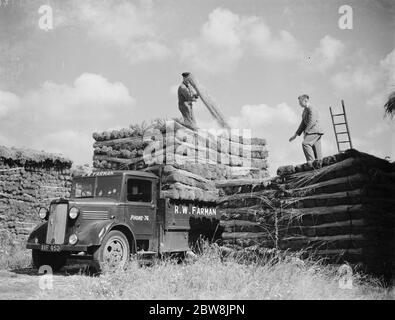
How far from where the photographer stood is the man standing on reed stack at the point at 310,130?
827 cm

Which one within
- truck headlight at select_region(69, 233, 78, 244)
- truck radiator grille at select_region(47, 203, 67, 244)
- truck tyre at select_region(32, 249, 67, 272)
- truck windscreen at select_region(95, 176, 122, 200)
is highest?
truck windscreen at select_region(95, 176, 122, 200)

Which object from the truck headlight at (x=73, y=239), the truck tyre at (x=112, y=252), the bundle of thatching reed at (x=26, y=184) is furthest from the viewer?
the bundle of thatching reed at (x=26, y=184)

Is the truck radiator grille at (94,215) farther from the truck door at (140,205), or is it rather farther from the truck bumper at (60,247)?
the truck bumper at (60,247)

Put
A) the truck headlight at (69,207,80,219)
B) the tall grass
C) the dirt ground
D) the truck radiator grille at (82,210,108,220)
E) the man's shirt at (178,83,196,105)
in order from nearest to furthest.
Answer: the tall grass
the dirt ground
the truck headlight at (69,207,80,219)
the truck radiator grille at (82,210,108,220)
the man's shirt at (178,83,196,105)

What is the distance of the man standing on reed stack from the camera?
326 inches

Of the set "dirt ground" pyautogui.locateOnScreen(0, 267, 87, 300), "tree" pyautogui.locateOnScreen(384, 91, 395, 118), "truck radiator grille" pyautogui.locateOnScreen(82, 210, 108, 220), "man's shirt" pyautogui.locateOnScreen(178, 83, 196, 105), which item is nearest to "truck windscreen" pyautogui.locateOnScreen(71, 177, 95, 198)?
"truck radiator grille" pyautogui.locateOnScreen(82, 210, 108, 220)

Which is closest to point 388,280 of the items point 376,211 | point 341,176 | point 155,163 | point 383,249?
point 383,249

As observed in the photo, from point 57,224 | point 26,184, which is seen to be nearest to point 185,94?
point 57,224

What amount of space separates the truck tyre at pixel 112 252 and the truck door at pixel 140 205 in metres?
0.49

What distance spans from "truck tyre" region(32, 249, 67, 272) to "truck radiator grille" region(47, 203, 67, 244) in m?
0.60

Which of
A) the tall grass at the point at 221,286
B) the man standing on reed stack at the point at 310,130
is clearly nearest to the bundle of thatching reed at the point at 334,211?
the tall grass at the point at 221,286

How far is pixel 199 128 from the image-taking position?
10.8 metres

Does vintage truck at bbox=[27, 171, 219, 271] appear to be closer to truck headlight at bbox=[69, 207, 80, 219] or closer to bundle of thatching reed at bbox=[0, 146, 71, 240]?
truck headlight at bbox=[69, 207, 80, 219]
